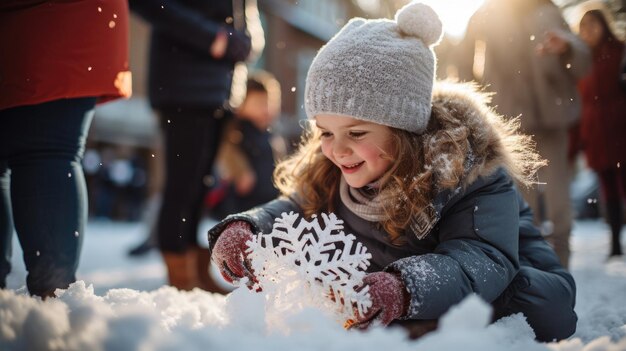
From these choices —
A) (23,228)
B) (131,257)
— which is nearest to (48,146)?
(23,228)

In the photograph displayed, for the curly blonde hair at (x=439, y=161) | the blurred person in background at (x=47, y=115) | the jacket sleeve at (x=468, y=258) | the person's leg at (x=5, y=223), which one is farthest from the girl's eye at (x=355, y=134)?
the person's leg at (x=5, y=223)

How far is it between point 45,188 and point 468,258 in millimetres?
1175

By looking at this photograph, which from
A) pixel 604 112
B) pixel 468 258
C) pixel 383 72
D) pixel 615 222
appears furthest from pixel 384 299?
pixel 615 222

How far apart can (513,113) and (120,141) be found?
530 inches

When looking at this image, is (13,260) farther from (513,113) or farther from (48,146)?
(513,113)

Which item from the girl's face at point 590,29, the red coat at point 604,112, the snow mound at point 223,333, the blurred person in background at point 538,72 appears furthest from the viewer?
the red coat at point 604,112

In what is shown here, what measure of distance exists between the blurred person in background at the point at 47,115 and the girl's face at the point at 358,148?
0.72 m

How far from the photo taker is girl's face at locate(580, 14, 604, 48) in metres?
3.04

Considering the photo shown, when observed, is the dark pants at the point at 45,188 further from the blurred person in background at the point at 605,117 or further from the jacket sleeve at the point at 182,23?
the blurred person in background at the point at 605,117

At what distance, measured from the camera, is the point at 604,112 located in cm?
355

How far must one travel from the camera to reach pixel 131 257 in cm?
513

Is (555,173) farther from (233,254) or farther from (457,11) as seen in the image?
(233,254)

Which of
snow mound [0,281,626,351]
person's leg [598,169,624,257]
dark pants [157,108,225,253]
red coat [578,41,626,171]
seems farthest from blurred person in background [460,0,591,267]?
snow mound [0,281,626,351]

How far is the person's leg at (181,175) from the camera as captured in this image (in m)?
2.65
